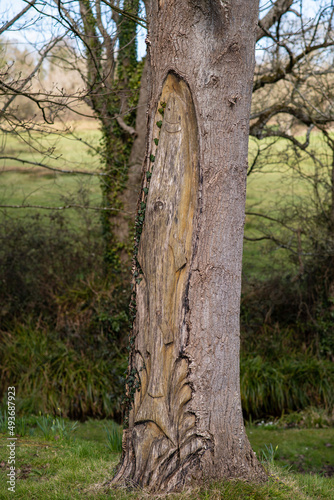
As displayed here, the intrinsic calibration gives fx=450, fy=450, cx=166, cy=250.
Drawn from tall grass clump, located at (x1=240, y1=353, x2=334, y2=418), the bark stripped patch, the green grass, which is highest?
the green grass

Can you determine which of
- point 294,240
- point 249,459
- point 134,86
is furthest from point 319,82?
point 249,459

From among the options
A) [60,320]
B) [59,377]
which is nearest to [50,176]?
[60,320]

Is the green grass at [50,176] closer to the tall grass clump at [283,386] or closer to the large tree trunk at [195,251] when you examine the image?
the large tree trunk at [195,251]

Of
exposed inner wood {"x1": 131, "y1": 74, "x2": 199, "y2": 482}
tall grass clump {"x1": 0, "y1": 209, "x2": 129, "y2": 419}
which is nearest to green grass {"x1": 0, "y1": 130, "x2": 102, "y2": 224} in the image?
tall grass clump {"x1": 0, "y1": 209, "x2": 129, "y2": 419}

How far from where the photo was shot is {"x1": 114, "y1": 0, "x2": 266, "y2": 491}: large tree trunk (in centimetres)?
280

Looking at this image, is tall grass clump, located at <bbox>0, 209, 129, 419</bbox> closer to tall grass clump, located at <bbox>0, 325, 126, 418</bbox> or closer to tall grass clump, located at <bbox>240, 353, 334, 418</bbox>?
tall grass clump, located at <bbox>0, 325, 126, 418</bbox>

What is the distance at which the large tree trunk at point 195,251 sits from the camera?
280cm

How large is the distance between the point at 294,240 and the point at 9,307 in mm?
5112

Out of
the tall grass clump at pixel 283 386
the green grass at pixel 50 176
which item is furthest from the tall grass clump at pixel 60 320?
the tall grass clump at pixel 283 386

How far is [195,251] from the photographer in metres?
2.83

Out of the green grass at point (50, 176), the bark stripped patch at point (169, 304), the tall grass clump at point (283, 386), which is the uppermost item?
the green grass at point (50, 176)

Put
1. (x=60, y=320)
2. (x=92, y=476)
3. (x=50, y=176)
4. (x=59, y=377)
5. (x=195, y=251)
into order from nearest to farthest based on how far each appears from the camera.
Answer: (x=195, y=251) < (x=92, y=476) < (x=59, y=377) < (x=60, y=320) < (x=50, y=176)

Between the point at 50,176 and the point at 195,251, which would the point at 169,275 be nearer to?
the point at 195,251

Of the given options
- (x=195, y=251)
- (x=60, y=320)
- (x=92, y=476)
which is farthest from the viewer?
(x=60, y=320)
